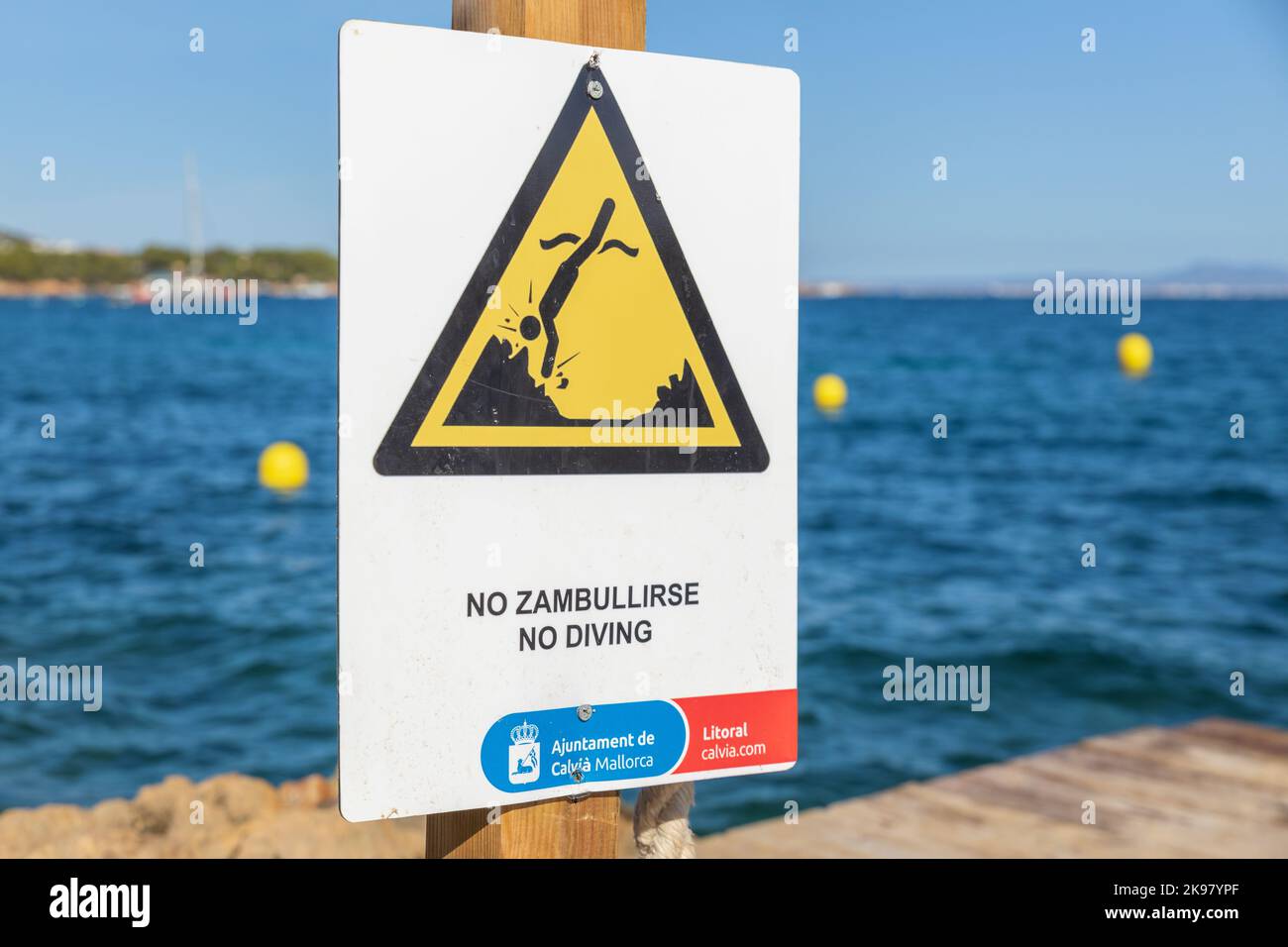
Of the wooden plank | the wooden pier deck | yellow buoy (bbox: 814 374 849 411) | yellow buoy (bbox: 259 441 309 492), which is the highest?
yellow buoy (bbox: 814 374 849 411)

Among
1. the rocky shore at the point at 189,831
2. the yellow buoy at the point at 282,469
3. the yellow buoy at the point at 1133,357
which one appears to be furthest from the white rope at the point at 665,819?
the yellow buoy at the point at 1133,357

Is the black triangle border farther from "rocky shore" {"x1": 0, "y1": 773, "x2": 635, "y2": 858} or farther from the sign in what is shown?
"rocky shore" {"x1": 0, "y1": 773, "x2": 635, "y2": 858}

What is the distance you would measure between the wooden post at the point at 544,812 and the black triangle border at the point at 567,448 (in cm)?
8

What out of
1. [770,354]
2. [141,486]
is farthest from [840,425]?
[770,354]

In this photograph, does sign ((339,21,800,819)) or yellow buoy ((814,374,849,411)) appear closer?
sign ((339,21,800,819))

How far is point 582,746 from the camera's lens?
144 cm

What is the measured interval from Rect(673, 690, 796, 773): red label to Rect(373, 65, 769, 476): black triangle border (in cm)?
31

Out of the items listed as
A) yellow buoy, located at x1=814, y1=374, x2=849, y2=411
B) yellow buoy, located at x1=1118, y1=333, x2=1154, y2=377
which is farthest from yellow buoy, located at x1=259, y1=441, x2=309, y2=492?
yellow buoy, located at x1=1118, y1=333, x2=1154, y2=377

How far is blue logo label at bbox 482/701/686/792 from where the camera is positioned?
55.1 inches

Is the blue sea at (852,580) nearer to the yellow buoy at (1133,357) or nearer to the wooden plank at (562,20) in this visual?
the wooden plank at (562,20)

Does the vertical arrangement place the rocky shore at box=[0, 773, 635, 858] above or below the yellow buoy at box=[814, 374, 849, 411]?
below

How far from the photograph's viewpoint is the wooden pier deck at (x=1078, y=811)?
14.5 ft

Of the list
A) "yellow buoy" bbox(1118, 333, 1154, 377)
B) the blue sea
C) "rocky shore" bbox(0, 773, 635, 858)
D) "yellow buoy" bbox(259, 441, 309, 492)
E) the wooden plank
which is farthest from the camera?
"yellow buoy" bbox(1118, 333, 1154, 377)

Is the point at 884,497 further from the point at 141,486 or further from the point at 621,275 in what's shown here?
the point at 621,275
